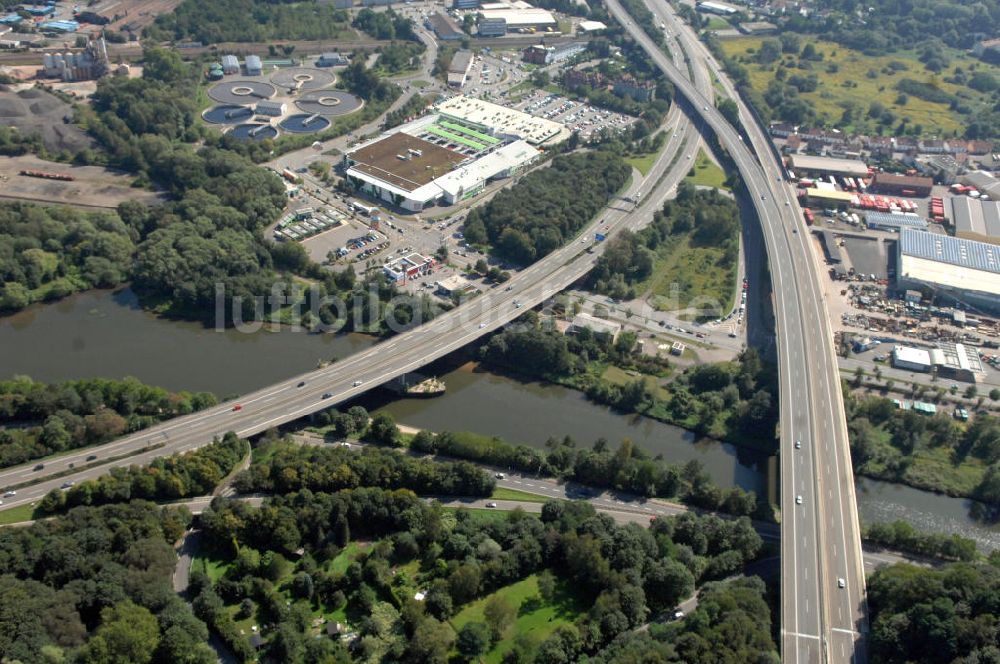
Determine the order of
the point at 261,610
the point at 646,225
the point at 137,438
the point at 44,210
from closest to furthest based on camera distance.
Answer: the point at 261,610 < the point at 137,438 < the point at 44,210 < the point at 646,225

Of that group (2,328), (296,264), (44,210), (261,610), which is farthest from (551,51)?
(261,610)

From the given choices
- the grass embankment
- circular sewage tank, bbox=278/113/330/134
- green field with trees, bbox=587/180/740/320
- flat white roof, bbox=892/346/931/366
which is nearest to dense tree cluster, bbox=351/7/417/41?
circular sewage tank, bbox=278/113/330/134

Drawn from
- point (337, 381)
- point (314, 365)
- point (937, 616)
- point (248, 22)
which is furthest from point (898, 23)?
point (937, 616)

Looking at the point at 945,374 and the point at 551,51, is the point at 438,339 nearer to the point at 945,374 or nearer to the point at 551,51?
the point at 945,374

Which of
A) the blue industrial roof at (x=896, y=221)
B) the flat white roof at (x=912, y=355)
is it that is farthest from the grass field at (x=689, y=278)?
the blue industrial roof at (x=896, y=221)

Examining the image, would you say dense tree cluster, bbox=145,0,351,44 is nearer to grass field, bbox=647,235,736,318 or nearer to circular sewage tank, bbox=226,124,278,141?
circular sewage tank, bbox=226,124,278,141

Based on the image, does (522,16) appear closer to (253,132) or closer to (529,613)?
(253,132)
